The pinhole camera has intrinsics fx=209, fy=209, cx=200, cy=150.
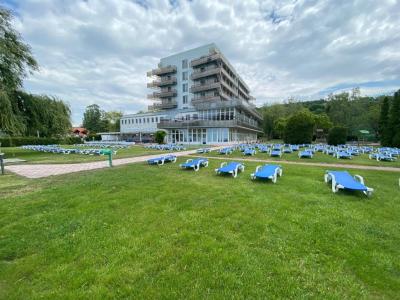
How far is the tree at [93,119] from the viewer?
77750mm

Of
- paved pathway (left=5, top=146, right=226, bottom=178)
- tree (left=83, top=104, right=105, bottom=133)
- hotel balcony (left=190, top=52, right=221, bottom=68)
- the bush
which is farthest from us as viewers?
tree (left=83, top=104, right=105, bottom=133)

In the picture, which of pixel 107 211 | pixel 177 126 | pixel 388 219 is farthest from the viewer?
pixel 177 126

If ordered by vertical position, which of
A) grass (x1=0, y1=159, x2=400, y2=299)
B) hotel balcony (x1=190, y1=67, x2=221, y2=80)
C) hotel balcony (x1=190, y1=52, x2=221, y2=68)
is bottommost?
grass (x1=0, y1=159, x2=400, y2=299)

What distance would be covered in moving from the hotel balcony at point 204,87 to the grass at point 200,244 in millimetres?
42660

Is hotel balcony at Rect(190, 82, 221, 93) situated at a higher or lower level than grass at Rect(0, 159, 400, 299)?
higher

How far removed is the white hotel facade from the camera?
39.5 m

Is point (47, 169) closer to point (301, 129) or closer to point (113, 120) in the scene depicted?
point (301, 129)

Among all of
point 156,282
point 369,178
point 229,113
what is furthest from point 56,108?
point 229,113

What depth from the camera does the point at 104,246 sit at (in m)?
3.45

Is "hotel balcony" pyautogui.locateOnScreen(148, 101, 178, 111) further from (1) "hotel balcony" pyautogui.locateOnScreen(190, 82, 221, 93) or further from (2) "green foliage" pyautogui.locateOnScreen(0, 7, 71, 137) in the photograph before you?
(2) "green foliage" pyautogui.locateOnScreen(0, 7, 71, 137)

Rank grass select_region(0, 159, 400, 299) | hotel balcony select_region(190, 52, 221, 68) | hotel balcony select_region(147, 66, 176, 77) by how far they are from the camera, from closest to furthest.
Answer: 1. grass select_region(0, 159, 400, 299)
2. hotel balcony select_region(190, 52, 221, 68)
3. hotel balcony select_region(147, 66, 176, 77)

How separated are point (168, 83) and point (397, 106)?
46254 mm

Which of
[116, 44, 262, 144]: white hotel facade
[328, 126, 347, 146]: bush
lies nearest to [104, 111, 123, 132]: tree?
[116, 44, 262, 144]: white hotel facade

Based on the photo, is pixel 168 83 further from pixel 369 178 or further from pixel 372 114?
pixel 369 178
